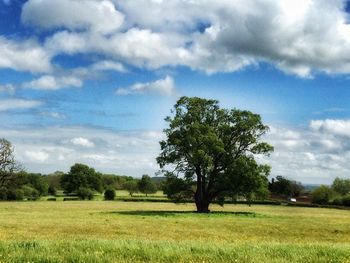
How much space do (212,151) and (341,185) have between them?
109 meters

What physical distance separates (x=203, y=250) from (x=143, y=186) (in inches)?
5859

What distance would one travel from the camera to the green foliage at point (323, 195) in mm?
127213

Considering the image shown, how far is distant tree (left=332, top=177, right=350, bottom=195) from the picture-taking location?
15200 centimetres

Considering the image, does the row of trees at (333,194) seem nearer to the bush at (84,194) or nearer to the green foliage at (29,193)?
the bush at (84,194)

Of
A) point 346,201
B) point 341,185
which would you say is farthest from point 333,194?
point 341,185

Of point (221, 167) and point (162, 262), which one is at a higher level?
point (221, 167)

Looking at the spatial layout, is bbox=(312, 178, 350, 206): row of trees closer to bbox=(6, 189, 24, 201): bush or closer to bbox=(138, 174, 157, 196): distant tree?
bbox=(138, 174, 157, 196): distant tree

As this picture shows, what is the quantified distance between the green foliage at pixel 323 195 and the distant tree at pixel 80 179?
7004cm

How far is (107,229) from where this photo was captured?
3544cm

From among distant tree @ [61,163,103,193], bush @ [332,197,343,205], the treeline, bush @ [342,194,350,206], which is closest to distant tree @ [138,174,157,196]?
the treeline

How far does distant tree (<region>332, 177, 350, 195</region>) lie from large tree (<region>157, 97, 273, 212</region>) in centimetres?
9938

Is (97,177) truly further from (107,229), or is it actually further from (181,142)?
(107,229)

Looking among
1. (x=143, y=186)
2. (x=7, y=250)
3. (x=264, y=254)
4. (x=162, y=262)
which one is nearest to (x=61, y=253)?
(x=7, y=250)

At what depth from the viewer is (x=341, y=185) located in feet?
512
